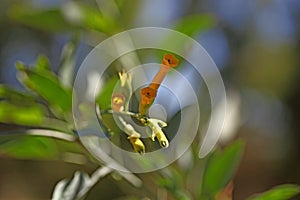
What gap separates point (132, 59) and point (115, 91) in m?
0.11

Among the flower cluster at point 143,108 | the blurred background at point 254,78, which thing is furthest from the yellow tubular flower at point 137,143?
the blurred background at point 254,78

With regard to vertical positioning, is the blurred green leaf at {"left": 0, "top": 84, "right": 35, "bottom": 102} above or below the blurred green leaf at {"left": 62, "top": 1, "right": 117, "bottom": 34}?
below

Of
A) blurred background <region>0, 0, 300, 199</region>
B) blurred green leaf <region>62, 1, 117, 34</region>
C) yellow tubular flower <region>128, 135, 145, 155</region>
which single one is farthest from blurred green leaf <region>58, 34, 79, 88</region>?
blurred background <region>0, 0, 300, 199</region>

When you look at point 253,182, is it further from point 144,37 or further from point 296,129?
point 144,37

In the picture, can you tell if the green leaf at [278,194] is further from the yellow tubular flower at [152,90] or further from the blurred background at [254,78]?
the blurred background at [254,78]

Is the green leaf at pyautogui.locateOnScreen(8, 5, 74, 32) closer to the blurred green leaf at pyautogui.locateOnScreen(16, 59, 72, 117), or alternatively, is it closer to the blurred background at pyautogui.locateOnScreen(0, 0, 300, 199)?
the blurred green leaf at pyautogui.locateOnScreen(16, 59, 72, 117)

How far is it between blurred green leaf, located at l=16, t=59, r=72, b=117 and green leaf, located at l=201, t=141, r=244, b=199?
10 cm

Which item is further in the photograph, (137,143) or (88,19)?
(88,19)

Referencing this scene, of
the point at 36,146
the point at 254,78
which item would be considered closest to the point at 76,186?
the point at 36,146

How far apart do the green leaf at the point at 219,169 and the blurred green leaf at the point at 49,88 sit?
10 cm

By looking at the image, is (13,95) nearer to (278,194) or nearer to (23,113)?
(23,113)

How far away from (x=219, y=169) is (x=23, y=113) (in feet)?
0.42

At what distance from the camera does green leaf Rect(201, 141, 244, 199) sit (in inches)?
13.6

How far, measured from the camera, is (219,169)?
356 millimetres
